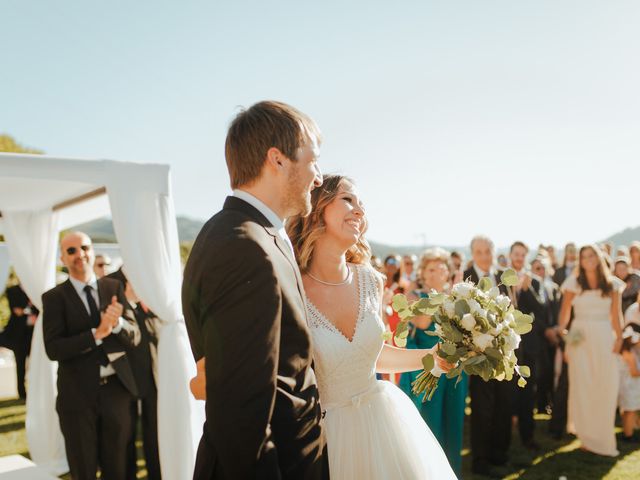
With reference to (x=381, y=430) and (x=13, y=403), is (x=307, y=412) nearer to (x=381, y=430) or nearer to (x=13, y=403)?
(x=381, y=430)

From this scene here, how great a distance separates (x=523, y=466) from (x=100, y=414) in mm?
4275

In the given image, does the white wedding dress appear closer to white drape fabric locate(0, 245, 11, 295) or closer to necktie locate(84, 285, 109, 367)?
necktie locate(84, 285, 109, 367)

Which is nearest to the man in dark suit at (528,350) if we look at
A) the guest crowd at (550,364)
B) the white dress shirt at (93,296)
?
the guest crowd at (550,364)

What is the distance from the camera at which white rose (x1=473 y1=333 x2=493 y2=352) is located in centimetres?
234

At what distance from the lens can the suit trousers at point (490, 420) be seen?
5.60 m

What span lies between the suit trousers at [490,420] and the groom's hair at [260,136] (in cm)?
448

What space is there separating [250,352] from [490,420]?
16.3 ft

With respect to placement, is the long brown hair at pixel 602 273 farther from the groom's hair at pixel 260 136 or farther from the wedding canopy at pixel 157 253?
the groom's hair at pixel 260 136

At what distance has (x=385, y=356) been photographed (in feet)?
9.45

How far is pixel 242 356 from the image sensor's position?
1422 mm

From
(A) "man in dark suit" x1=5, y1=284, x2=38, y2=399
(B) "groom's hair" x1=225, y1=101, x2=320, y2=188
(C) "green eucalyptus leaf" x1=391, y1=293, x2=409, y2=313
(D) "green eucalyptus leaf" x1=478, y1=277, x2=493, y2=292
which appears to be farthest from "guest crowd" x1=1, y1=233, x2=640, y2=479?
(A) "man in dark suit" x1=5, y1=284, x2=38, y2=399

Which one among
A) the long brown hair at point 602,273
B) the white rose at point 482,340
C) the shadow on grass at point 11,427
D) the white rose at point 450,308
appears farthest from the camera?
the shadow on grass at point 11,427

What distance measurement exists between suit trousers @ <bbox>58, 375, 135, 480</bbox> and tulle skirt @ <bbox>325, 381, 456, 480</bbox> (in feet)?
9.66

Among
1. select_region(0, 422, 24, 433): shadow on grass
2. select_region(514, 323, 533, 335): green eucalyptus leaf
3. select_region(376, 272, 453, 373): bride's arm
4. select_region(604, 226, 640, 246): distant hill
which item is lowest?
select_region(0, 422, 24, 433): shadow on grass
